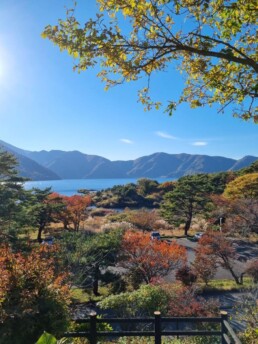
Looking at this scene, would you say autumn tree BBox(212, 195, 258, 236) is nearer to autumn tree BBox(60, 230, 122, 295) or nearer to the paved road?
the paved road

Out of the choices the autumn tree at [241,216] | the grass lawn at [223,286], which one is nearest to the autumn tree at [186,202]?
the autumn tree at [241,216]

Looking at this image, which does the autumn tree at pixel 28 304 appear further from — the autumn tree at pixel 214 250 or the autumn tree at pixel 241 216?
the autumn tree at pixel 241 216

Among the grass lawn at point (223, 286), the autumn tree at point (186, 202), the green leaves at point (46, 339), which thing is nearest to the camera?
the green leaves at point (46, 339)

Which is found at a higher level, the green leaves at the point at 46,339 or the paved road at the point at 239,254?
the green leaves at the point at 46,339

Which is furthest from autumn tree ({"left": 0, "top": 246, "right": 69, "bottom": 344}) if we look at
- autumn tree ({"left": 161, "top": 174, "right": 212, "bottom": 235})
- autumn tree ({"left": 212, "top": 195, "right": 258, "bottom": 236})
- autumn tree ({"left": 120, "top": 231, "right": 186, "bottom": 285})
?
autumn tree ({"left": 161, "top": 174, "right": 212, "bottom": 235})

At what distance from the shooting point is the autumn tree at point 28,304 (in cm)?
428

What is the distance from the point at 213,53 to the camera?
3906mm

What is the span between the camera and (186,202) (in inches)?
1486

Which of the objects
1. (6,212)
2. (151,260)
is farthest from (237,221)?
(6,212)

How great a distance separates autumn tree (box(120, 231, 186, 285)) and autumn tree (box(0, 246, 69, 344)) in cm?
1364

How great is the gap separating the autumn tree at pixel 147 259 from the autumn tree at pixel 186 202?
59.9 feet

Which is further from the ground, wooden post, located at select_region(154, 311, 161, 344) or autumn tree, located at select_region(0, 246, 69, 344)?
autumn tree, located at select_region(0, 246, 69, 344)

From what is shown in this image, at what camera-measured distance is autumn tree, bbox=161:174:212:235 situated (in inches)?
1463

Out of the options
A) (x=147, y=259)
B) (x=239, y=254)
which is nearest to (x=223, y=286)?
(x=147, y=259)
